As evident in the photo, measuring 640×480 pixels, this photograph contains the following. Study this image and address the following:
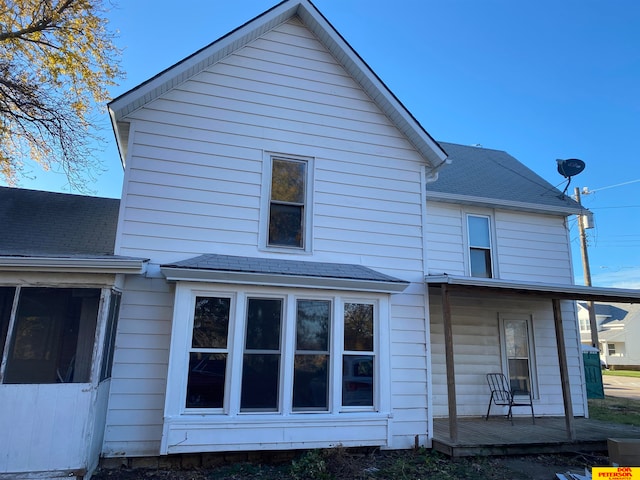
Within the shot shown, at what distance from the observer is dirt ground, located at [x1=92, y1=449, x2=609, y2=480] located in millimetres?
5383

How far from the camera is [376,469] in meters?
5.77

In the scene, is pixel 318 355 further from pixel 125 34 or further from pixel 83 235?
pixel 125 34

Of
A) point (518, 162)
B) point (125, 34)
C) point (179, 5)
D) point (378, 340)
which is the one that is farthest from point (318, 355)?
point (125, 34)

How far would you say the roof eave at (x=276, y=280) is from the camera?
568 centimetres

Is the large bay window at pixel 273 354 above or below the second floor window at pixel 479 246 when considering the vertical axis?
below

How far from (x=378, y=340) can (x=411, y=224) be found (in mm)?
2215

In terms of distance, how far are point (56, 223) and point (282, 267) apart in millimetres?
4240

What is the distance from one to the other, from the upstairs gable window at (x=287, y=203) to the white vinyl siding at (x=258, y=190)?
0.15 meters

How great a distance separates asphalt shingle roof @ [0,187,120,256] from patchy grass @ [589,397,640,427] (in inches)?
438

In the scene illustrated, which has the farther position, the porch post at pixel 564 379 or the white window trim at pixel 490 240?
the white window trim at pixel 490 240

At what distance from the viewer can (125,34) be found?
11875mm

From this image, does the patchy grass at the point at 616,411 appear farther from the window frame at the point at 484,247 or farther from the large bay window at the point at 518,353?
the window frame at the point at 484,247

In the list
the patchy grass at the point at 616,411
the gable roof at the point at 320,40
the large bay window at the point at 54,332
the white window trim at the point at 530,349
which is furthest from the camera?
the patchy grass at the point at 616,411

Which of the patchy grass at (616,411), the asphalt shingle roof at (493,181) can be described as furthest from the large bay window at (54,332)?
the patchy grass at (616,411)
